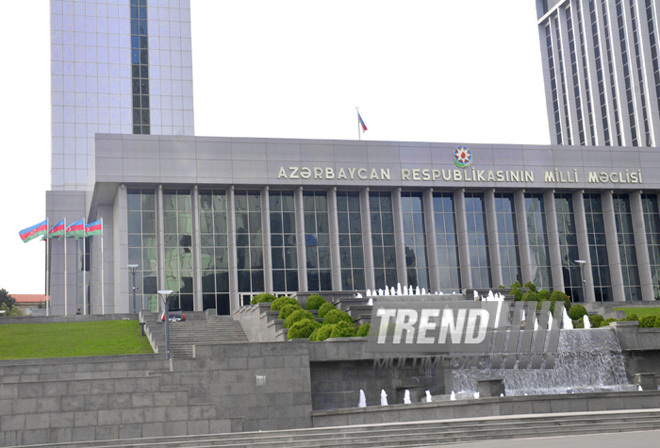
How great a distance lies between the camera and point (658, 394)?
24.9 meters

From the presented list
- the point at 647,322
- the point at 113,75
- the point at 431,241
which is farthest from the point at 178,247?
the point at 113,75

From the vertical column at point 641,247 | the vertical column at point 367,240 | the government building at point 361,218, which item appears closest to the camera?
the government building at point 361,218

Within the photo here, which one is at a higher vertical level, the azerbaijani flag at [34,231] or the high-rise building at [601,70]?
the high-rise building at [601,70]

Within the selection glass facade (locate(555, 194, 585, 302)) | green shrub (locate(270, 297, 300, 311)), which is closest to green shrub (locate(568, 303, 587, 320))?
green shrub (locate(270, 297, 300, 311))

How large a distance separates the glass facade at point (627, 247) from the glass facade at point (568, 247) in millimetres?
3722

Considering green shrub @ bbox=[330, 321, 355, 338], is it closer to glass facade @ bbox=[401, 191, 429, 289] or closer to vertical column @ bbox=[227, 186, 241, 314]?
vertical column @ bbox=[227, 186, 241, 314]

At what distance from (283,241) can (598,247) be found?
2541cm

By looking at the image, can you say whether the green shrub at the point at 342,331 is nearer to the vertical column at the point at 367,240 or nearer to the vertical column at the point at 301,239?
the vertical column at the point at 301,239

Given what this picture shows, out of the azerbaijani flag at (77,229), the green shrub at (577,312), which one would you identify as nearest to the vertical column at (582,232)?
the green shrub at (577,312)

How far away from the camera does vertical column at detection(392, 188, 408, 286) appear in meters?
62.0

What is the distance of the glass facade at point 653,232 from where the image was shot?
66.8m

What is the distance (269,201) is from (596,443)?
44.9m

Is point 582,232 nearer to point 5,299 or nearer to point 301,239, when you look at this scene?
point 301,239

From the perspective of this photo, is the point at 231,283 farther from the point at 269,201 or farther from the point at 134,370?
the point at 134,370
